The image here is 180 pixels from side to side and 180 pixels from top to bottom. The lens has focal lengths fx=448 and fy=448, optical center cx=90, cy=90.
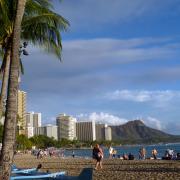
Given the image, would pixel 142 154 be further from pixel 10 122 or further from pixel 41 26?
pixel 10 122

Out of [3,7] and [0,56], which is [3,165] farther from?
[0,56]

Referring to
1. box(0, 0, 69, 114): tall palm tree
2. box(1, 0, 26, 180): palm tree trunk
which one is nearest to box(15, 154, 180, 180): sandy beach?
box(0, 0, 69, 114): tall palm tree

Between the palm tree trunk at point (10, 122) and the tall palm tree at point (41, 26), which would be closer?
the palm tree trunk at point (10, 122)

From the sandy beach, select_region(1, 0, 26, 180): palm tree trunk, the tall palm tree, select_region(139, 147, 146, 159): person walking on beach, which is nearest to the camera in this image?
select_region(1, 0, 26, 180): palm tree trunk

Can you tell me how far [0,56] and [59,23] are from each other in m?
4.08

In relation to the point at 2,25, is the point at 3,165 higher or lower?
lower

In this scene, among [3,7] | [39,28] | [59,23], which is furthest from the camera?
[39,28]

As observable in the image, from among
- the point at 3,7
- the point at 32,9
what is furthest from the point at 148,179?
the point at 3,7

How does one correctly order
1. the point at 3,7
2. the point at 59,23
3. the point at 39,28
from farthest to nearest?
the point at 39,28 < the point at 59,23 < the point at 3,7

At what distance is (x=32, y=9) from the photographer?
1553 centimetres

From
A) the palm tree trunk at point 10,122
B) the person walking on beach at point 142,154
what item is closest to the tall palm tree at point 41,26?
the palm tree trunk at point 10,122

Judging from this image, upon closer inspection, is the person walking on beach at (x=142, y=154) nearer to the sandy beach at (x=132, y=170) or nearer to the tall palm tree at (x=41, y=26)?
the sandy beach at (x=132, y=170)

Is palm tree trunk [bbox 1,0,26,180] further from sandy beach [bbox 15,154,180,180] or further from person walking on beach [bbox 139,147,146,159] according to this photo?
person walking on beach [bbox 139,147,146,159]

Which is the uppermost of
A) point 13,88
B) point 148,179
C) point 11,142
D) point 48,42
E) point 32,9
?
point 32,9
